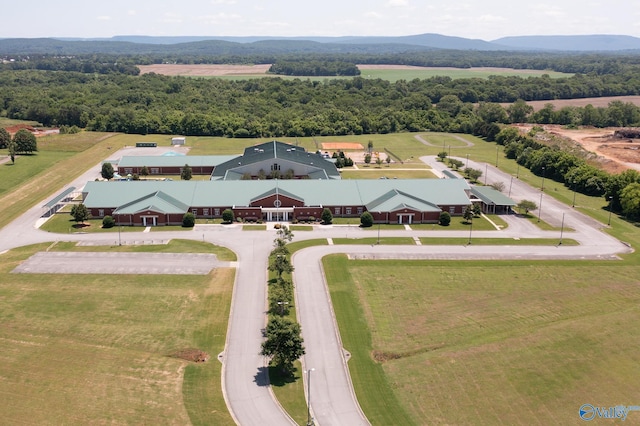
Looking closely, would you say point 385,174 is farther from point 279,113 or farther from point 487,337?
point 279,113

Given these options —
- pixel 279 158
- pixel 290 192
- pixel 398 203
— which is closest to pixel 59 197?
pixel 279 158

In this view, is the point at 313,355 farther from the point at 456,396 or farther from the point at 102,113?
the point at 102,113

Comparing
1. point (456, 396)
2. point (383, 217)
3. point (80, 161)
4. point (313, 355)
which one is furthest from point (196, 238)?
point (80, 161)

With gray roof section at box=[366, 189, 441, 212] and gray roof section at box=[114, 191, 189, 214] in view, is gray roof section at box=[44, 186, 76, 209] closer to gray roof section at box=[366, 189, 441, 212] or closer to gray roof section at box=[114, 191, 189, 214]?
gray roof section at box=[114, 191, 189, 214]

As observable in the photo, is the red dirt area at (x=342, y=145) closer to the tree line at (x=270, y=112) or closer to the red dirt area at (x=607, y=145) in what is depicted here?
the tree line at (x=270, y=112)

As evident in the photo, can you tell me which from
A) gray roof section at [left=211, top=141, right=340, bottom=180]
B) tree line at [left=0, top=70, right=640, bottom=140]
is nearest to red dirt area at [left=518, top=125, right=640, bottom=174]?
tree line at [left=0, top=70, right=640, bottom=140]

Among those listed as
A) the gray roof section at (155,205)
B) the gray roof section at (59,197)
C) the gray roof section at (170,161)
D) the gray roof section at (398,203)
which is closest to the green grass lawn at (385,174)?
the gray roof section at (398,203)
